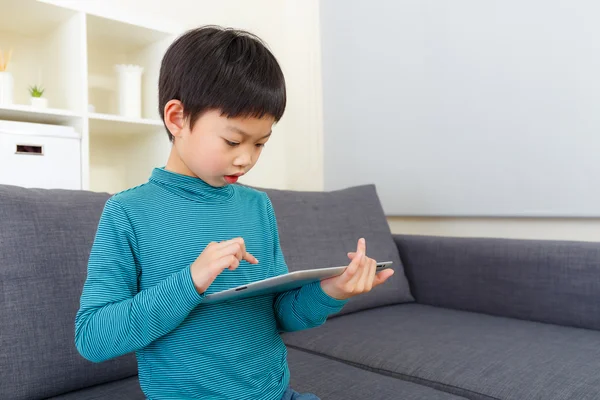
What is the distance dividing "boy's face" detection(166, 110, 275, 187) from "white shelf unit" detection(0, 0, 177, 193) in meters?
0.93

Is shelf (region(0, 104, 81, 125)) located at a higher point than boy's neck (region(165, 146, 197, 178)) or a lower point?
higher

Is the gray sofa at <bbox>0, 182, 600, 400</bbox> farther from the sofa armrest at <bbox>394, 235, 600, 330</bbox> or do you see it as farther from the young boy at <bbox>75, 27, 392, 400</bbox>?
the young boy at <bbox>75, 27, 392, 400</bbox>

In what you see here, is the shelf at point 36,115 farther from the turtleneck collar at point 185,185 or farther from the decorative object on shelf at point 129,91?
the turtleneck collar at point 185,185

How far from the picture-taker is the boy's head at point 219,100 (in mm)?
777

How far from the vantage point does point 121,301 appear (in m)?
0.73

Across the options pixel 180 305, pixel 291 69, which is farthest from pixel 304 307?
pixel 291 69

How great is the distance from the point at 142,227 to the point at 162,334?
0.53ft

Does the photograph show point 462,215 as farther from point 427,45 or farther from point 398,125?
point 427,45

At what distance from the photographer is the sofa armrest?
1.42 meters

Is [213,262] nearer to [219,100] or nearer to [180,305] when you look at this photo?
[180,305]

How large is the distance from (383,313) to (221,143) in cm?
96

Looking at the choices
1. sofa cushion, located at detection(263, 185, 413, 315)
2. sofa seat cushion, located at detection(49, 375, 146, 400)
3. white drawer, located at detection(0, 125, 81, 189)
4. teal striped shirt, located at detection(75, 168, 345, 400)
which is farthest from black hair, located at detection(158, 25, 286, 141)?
white drawer, located at detection(0, 125, 81, 189)

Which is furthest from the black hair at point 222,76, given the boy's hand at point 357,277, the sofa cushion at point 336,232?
the sofa cushion at point 336,232

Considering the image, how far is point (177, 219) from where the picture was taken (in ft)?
2.68
